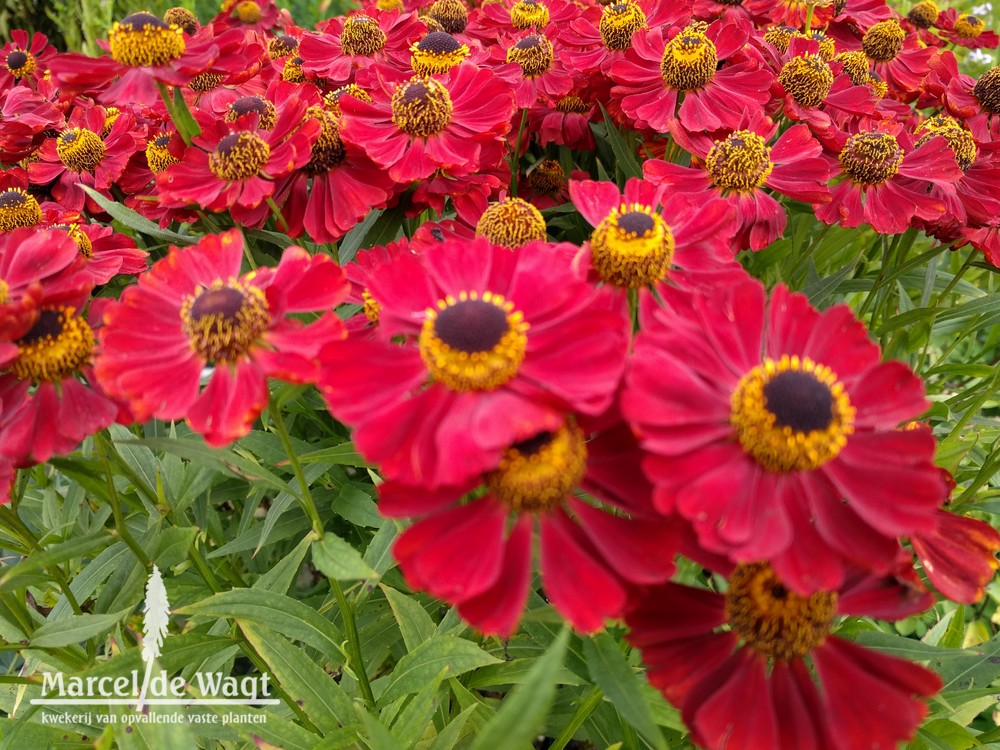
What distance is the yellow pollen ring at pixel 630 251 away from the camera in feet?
2.94

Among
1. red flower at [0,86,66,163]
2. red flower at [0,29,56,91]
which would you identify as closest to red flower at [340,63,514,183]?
red flower at [0,86,66,163]

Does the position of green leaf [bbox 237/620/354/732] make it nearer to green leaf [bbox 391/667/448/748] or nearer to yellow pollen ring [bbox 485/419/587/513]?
green leaf [bbox 391/667/448/748]

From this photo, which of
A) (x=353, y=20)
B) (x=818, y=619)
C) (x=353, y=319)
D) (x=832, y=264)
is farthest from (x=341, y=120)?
(x=832, y=264)

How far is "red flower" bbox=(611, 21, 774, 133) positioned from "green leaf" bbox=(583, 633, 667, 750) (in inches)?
44.5

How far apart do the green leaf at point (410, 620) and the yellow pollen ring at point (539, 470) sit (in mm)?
542

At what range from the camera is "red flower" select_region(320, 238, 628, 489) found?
0.60 meters

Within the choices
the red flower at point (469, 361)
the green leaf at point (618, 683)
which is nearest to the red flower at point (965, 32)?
the red flower at point (469, 361)

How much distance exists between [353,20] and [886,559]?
1.73 m

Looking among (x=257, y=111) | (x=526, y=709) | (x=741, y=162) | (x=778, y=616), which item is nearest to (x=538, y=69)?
(x=741, y=162)

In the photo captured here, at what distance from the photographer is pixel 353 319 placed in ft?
3.43

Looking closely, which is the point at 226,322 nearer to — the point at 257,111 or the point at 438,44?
the point at 257,111

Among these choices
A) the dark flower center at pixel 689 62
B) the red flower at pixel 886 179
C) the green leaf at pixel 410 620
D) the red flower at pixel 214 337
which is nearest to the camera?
the red flower at pixel 214 337

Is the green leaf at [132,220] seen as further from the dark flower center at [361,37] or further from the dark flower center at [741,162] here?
the dark flower center at [741,162]

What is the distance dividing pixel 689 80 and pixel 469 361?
1121 mm
